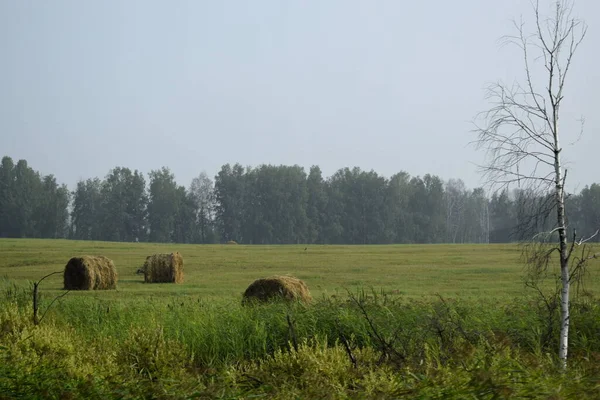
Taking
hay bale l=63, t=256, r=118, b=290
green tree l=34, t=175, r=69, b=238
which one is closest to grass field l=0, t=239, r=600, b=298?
hay bale l=63, t=256, r=118, b=290

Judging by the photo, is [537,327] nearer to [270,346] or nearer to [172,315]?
[270,346]

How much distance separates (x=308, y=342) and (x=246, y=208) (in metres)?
77.6

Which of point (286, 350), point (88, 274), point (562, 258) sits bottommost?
point (286, 350)

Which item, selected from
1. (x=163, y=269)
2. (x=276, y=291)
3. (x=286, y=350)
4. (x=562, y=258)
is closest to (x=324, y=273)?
(x=163, y=269)

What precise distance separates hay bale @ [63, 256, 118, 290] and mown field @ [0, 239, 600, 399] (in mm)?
769

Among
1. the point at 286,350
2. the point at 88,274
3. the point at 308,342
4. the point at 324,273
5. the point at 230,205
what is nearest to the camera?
the point at 286,350

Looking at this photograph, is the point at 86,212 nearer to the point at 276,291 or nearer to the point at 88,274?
the point at 88,274

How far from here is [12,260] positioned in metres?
34.7

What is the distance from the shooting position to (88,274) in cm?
2353

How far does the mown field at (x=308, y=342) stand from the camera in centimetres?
530

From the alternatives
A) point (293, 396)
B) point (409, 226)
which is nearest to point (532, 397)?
point (293, 396)

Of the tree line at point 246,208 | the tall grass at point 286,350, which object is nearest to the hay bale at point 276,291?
the tall grass at point 286,350

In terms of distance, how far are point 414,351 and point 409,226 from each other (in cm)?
8158

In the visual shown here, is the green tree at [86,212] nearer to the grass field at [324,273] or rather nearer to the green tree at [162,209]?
the green tree at [162,209]
